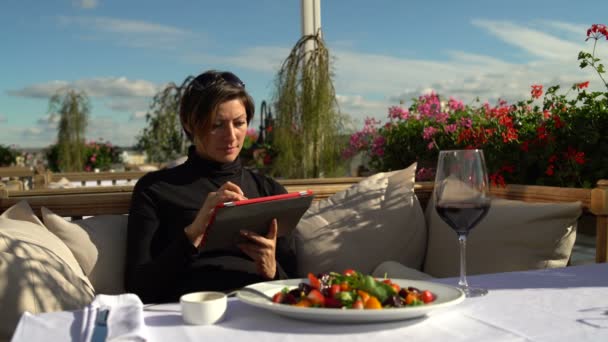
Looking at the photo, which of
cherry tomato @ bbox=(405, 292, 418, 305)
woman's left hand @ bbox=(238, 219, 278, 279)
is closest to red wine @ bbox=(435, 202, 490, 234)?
cherry tomato @ bbox=(405, 292, 418, 305)

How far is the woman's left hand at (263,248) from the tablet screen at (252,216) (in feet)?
0.05

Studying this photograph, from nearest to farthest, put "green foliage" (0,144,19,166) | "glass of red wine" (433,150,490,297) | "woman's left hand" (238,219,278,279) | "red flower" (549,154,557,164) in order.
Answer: "glass of red wine" (433,150,490,297), "woman's left hand" (238,219,278,279), "red flower" (549,154,557,164), "green foliage" (0,144,19,166)

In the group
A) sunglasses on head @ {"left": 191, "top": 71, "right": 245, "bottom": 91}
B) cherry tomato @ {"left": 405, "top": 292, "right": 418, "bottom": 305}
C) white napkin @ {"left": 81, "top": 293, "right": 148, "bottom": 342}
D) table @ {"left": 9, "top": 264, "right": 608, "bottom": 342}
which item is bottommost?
table @ {"left": 9, "top": 264, "right": 608, "bottom": 342}

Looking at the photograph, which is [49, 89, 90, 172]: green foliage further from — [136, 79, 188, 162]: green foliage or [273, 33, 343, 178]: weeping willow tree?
[273, 33, 343, 178]: weeping willow tree

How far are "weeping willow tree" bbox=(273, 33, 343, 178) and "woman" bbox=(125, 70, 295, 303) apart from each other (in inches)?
73.9

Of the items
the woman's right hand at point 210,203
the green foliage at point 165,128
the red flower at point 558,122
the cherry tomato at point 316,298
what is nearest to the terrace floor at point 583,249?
the red flower at point 558,122

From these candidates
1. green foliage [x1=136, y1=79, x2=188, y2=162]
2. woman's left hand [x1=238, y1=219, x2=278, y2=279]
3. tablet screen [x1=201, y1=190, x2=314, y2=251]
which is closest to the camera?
tablet screen [x1=201, y1=190, x2=314, y2=251]

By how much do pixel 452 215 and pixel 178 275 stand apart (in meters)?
1.00

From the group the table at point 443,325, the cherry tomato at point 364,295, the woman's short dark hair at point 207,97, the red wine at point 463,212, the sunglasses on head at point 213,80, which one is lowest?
the table at point 443,325

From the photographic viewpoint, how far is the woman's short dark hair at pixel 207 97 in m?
2.14

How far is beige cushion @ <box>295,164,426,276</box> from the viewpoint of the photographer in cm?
256

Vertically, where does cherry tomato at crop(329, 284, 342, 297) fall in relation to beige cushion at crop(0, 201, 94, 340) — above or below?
above

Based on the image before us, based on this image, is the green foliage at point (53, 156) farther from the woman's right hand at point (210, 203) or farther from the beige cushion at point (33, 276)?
the woman's right hand at point (210, 203)

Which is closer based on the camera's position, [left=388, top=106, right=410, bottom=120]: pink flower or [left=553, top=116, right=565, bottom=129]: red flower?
[left=553, top=116, right=565, bottom=129]: red flower
